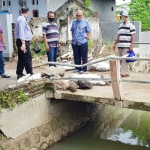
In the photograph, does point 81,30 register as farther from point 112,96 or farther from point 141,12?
point 141,12

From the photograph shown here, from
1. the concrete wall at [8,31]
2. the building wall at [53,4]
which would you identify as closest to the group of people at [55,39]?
the concrete wall at [8,31]

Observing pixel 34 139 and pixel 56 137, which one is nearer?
pixel 34 139

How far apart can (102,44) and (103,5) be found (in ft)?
35.0

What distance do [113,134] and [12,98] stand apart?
3.06 meters

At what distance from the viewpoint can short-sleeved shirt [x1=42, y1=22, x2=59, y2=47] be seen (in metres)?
7.36

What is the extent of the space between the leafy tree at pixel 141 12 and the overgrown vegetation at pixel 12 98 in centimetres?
1299

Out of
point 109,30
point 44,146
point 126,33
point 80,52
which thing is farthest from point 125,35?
point 109,30

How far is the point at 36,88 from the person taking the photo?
19.9ft

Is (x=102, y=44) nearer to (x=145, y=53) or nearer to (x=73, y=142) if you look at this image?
(x=145, y=53)

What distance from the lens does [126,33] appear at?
666cm

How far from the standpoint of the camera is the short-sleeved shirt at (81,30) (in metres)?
7.12

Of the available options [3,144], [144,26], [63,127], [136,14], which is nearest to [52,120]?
[63,127]

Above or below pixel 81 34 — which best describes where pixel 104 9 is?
above

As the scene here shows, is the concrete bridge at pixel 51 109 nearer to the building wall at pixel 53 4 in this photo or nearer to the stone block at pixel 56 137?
the stone block at pixel 56 137
